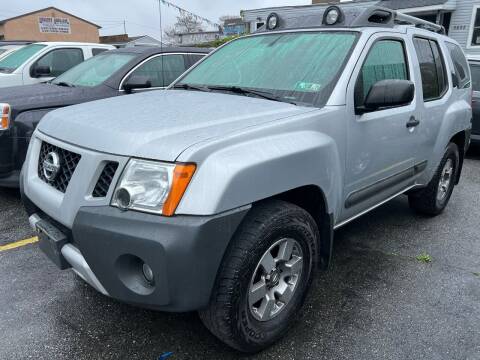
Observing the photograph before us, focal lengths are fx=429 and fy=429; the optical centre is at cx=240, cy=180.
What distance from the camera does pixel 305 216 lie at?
2348mm

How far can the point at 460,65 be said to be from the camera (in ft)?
14.8

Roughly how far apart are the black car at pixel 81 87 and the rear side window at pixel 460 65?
312 cm

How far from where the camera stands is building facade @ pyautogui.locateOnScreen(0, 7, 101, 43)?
40125 mm

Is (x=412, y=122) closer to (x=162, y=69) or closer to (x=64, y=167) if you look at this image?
(x=64, y=167)

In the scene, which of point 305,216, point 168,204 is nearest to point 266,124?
point 305,216

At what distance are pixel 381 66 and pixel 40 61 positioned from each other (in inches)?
251

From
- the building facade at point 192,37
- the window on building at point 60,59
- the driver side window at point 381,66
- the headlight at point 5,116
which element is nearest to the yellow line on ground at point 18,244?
the headlight at point 5,116

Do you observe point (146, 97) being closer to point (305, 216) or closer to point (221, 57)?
point (221, 57)

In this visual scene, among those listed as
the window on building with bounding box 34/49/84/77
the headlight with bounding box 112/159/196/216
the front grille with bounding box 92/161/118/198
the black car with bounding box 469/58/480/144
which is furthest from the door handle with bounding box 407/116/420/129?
the window on building with bounding box 34/49/84/77

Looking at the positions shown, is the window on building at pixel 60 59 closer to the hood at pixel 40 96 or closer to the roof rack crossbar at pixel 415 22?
the hood at pixel 40 96

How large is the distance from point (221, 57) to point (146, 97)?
0.85 m

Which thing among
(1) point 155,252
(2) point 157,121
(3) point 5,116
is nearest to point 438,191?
(2) point 157,121

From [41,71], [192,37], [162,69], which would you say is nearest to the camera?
[162,69]

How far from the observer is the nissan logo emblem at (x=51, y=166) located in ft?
7.40
